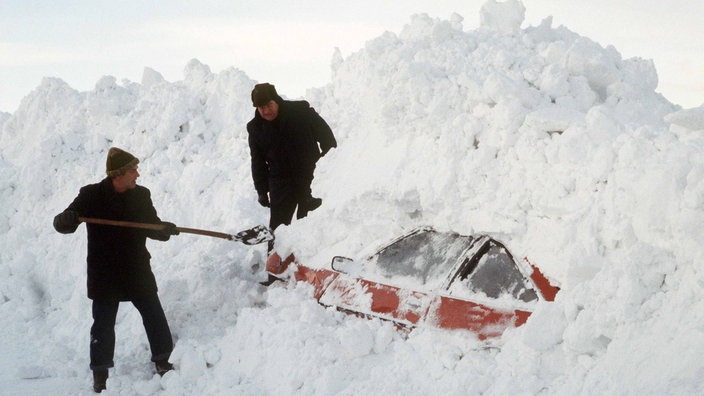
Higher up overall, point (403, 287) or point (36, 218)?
point (403, 287)

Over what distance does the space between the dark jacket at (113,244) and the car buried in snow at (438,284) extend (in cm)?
126

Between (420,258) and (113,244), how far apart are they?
84.9 inches

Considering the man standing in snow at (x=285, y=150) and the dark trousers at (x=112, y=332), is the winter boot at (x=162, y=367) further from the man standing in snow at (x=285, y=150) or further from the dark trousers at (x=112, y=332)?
the man standing in snow at (x=285, y=150)

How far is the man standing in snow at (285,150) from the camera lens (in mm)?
5164

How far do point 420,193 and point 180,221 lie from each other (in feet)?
12.1

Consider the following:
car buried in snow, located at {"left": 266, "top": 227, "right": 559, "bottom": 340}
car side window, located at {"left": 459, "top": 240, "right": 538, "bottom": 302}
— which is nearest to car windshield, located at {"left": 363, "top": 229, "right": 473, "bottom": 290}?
car buried in snow, located at {"left": 266, "top": 227, "right": 559, "bottom": 340}

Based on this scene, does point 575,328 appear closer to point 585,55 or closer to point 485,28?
point 585,55

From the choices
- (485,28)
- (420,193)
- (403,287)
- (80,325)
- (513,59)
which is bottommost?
(80,325)

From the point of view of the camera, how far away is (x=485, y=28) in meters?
6.48

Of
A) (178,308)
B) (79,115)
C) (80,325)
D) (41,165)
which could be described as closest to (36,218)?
(41,165)

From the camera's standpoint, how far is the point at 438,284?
3.65 metres

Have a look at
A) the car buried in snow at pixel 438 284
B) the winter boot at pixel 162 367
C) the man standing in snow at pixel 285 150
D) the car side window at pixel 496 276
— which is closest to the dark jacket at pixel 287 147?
the man standing in snow at pixel 285 150

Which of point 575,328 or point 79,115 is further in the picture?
point 79,115

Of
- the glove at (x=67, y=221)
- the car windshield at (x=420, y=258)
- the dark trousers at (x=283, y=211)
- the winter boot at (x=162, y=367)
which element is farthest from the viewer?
the dark trousers at (x=283, y=211)
